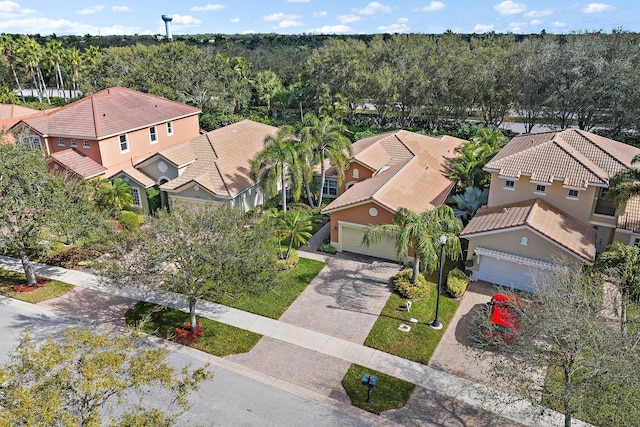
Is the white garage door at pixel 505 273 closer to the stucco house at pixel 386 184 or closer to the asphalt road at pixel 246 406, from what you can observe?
the stucco house at pixel 386 184

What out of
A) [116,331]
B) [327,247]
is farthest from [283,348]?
[327,247]

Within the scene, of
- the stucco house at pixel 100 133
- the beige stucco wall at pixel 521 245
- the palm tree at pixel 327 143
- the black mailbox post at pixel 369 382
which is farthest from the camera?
the stucco house at pixel 100 133

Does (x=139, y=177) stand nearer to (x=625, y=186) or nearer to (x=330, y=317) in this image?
Result: (x=330, y=317)

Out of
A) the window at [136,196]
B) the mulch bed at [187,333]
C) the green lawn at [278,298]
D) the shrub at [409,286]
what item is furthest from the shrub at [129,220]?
the shrub at [409,286]

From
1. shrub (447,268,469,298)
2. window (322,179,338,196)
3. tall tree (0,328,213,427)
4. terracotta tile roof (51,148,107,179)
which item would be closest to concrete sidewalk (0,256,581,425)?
shrub (447,268,469,298)

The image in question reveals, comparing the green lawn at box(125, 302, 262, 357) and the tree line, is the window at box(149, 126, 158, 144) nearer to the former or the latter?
the tree line

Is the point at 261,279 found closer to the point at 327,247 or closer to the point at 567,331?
the point at 327,247

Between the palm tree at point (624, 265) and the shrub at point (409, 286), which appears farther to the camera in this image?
the shrub at point (409, 286)
